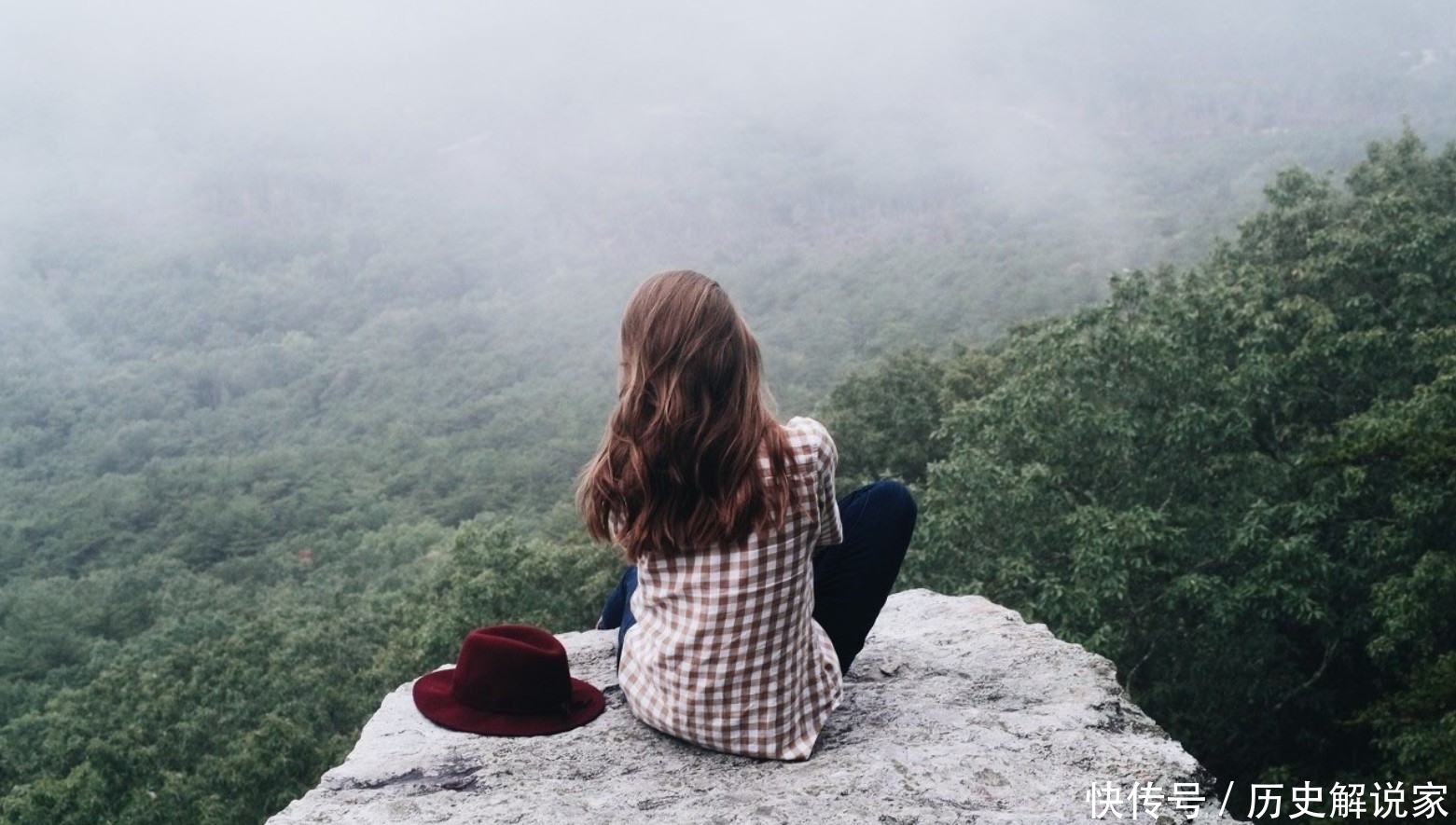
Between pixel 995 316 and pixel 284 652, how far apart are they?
5411 centimetres

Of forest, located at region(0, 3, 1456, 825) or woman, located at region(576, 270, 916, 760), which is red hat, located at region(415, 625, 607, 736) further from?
forest, located at region(0, 3, 1456, 825)

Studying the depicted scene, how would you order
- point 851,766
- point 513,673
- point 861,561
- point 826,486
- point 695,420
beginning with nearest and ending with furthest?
point 695,420 → point 826,486 → point 851,766 → point 861,561 → point 513,673

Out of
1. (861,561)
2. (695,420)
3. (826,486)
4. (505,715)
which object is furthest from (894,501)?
(505,715)

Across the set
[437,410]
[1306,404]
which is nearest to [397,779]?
[1306,404]

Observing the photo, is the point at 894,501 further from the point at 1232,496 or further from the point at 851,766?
the point at 1232,496

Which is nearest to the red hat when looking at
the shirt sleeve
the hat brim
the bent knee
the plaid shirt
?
the hat brim

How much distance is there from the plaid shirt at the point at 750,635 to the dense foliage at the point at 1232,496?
8810mm

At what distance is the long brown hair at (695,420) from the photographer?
3316mm

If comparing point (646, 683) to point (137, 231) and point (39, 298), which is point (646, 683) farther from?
point (137, 231)

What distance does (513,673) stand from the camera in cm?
407

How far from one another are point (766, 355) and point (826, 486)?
300 centimetres

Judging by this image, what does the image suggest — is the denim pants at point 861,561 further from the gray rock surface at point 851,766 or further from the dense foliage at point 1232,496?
the dense foliage at point 1232,496

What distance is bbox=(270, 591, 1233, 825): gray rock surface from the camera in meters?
3.50

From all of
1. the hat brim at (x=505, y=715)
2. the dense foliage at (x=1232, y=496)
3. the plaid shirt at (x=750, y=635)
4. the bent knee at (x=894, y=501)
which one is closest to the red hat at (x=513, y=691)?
the hat brim at (x=505, y=715)
